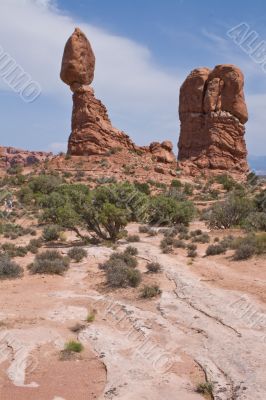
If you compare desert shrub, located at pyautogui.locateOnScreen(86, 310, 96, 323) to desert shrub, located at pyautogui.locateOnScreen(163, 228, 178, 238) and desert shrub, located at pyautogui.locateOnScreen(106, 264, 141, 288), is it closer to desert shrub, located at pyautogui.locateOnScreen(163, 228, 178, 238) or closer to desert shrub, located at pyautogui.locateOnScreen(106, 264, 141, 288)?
desert shrub, located at pyautogui.locateOnScreen(106, 264, 141, 288)

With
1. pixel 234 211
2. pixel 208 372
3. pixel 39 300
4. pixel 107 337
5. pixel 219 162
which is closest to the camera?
pixel 208 372

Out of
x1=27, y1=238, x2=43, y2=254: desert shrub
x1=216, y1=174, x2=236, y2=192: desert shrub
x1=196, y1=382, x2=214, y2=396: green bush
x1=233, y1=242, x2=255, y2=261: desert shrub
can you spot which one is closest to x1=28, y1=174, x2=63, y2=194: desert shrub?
x1=216, y1=174, x2=236, y2=192: desert shrub

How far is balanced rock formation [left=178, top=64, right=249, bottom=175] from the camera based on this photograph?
167 feet

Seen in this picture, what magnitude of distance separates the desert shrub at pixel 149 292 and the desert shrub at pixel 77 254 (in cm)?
477

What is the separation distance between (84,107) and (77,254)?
34039mm

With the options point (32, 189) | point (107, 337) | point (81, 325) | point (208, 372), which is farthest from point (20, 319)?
point (32, 189)

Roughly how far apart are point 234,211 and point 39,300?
14720mm

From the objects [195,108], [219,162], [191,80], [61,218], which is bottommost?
[61,218]

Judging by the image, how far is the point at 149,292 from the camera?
11.2 meters

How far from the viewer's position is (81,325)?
9133 millimetres

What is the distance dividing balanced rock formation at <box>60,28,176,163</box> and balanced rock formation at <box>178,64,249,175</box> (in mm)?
9178

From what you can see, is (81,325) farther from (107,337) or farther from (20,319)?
(20,319)

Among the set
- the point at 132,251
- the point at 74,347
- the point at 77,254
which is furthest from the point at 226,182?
the point at 74,347

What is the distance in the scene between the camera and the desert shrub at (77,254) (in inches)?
619
